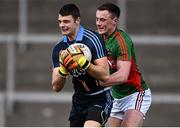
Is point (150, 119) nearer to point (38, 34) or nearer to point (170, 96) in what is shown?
point (170, 96)

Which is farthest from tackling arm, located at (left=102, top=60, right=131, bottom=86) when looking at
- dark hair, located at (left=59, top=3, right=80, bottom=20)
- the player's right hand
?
dark hair, located at (left=59, top=3, right=80, bottom=20)

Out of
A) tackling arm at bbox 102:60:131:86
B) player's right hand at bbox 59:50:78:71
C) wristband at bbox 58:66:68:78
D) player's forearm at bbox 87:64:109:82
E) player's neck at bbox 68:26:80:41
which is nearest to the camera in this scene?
player's right hand at bbox 59:50:78:71

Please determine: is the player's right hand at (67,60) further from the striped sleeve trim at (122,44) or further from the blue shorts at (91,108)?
the striped sleeve trim at (122,44)

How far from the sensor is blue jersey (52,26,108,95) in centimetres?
832

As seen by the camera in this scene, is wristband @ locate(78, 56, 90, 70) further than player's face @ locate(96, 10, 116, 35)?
No

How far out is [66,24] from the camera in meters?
8.27

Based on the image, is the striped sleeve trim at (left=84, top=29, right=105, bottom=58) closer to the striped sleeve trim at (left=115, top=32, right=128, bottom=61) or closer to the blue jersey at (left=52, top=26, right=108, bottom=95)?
the blue jersey at (left=52, top=26, right=108, bottom=95)

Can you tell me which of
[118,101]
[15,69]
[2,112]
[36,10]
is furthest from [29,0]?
[118,101]

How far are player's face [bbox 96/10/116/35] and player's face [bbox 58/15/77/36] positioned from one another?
636mm

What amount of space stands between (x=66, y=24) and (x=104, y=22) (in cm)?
75

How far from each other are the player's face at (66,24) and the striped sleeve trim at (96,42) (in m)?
0.16

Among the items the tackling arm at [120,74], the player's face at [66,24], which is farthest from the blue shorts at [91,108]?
the player's face at [66,24]

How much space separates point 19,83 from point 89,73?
6.72 m

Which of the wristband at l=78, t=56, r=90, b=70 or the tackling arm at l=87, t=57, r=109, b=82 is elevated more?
the wristband at l=78, t=56, r=90, b=70
